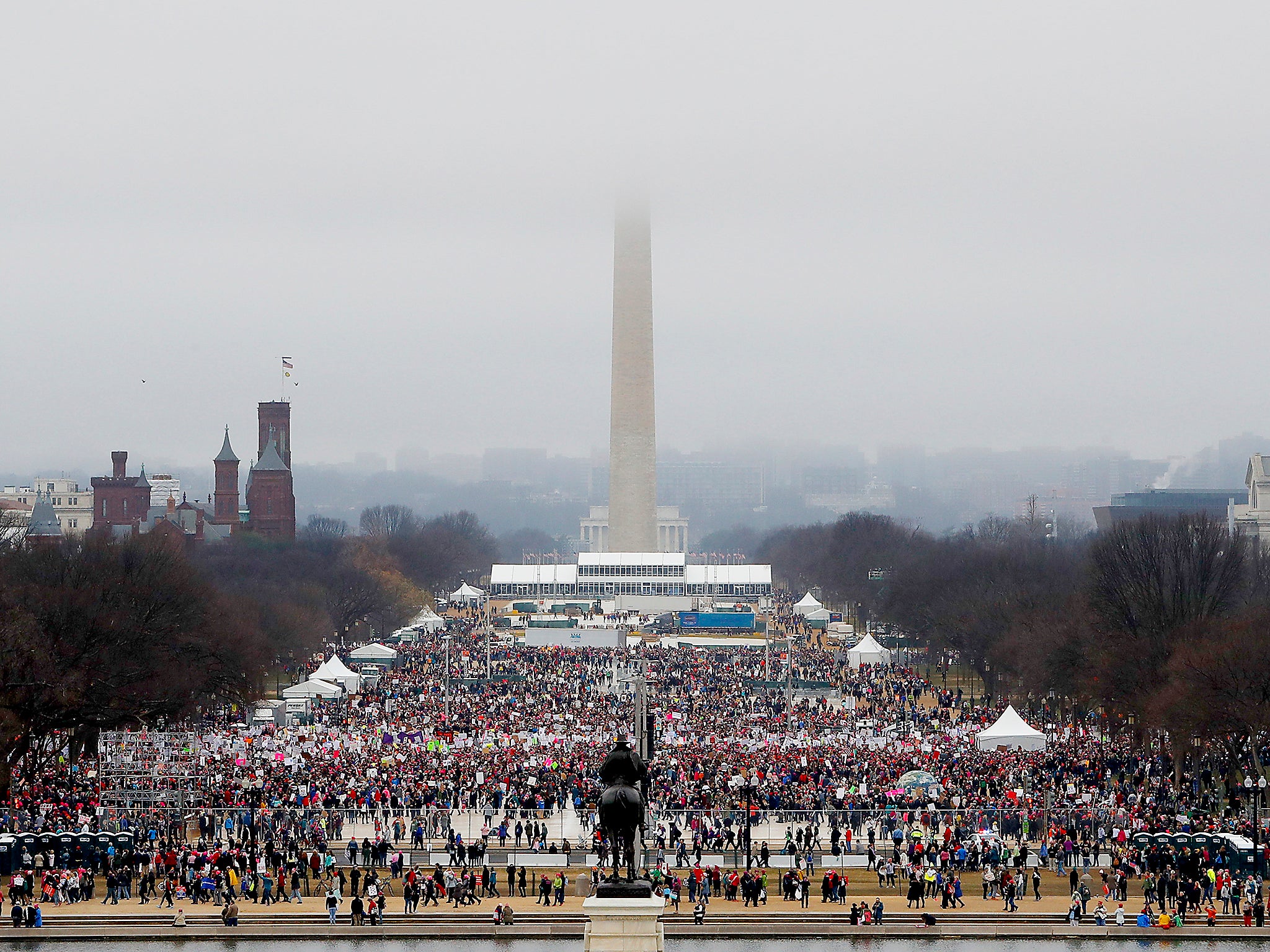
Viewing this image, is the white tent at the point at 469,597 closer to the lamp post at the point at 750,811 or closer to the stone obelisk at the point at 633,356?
the stone obelisk at the point at 633,356

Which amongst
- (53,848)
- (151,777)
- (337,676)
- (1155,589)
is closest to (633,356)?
(337,676)

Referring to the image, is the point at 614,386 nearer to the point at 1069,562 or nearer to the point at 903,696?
the point at 1069,562

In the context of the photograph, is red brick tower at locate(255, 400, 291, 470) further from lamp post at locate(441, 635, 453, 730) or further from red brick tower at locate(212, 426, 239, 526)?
lamp post at locate(441, 635, 453, 730)

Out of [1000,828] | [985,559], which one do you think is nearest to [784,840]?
[1000,828]

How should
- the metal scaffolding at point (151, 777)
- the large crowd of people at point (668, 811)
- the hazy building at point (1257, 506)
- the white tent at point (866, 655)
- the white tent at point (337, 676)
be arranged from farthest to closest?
the hazy building at point (1257, 506) → the white tent at point (866, 655) → the white tent at point (337, 676) → the metal scaffolding at point (151, 777) → the large crowd of people at point (668, 811)

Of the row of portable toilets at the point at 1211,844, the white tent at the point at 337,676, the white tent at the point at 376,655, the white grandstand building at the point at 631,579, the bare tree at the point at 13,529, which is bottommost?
the row of portable toilets at the point at 1211,844

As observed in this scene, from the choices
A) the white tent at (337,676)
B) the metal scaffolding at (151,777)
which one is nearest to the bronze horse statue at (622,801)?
the metal scaffolding at (151,777)

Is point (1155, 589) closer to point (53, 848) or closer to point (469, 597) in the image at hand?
point (53, 848)
